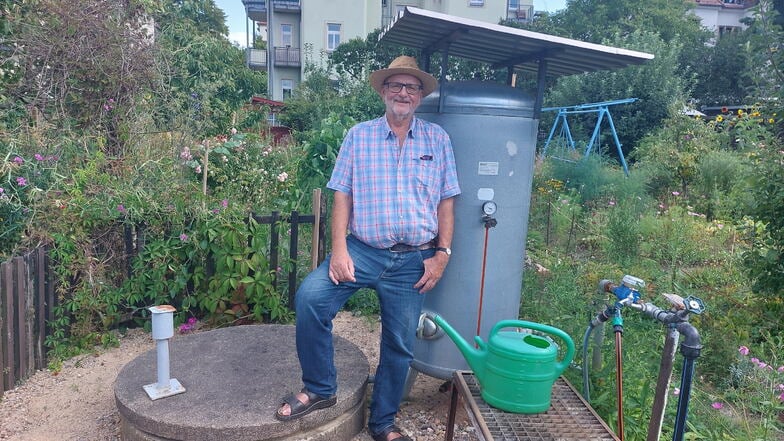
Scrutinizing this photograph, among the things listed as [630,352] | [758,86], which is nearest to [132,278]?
[630,352]

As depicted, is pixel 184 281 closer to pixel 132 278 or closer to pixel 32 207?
pixel 132 278

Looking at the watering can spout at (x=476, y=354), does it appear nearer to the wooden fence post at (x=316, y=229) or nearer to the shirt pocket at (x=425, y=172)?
the shirt pocket at (x=425, y=172)

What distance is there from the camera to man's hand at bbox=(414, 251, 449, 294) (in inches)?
108

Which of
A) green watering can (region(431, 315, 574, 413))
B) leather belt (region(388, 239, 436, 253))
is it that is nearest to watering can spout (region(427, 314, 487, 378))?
green watering can (region(431, 315, 574, 413))

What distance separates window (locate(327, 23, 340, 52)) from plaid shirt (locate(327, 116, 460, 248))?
26.8 m

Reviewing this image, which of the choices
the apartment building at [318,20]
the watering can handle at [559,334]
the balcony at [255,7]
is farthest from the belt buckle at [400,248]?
the balcony at [255,7]

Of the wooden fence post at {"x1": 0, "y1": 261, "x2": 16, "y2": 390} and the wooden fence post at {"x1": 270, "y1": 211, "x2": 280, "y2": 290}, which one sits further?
the wooden fence post at {"x1": 270, "y1": 211, "x2": 280, "y2": 290}

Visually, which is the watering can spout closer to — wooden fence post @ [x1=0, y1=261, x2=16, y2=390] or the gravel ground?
the gravel ground

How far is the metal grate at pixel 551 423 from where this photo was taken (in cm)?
220

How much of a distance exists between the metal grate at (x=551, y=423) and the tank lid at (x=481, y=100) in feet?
4.71

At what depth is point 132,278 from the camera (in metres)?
4.00

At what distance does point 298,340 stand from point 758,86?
3810 millimetres

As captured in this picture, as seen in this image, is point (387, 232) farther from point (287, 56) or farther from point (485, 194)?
point (287, 56)

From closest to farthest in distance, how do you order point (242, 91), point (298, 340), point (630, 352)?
point (298, 340)
point (630, 352)
point (242, 91)
